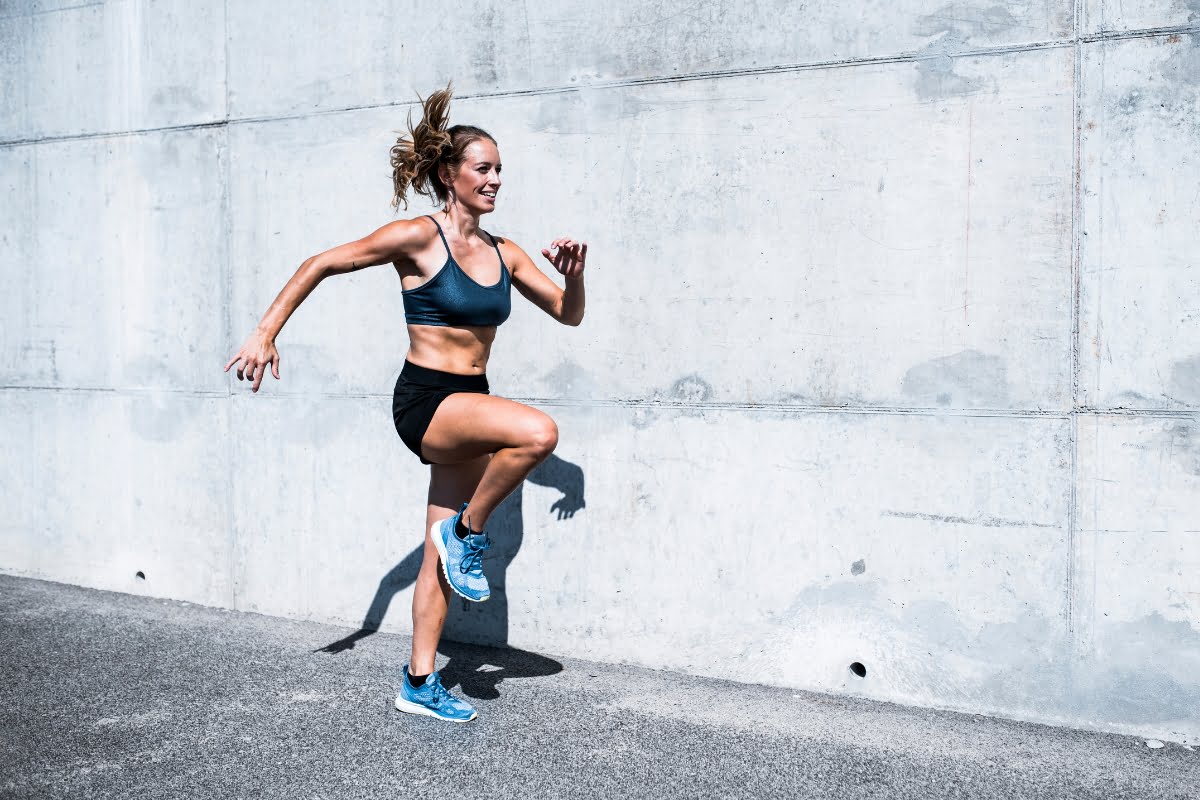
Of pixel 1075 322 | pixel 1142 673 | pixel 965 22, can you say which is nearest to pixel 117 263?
pixel 965 22

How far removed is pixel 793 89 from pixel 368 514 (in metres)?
2.73

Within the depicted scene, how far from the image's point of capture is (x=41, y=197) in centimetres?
605

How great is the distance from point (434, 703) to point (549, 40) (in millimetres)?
2842

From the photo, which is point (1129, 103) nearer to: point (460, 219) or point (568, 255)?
point (568, 255)

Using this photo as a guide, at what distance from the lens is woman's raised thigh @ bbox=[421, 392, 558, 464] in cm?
378

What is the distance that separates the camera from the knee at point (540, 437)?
3762mm

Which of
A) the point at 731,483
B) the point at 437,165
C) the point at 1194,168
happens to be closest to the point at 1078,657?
the point at 731,483

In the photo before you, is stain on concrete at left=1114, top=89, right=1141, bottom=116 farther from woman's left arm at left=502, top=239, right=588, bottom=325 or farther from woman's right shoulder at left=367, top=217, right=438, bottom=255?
woman's right shoulder at left=367, top=217, right=438, bottom=255

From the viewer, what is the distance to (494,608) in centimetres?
497

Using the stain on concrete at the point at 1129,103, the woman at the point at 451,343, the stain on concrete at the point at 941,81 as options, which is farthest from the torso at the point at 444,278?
the stain on concrete at the point at 1129,103

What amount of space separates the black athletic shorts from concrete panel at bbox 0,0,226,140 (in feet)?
7.66

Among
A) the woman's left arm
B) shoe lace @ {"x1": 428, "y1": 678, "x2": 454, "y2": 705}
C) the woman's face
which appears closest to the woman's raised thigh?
the woman's left arm

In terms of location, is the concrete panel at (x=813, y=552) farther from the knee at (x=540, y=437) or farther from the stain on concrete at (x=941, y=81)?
the stain on concrete at (x=941, y=81)

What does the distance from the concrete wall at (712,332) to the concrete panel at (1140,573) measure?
0.04ft
